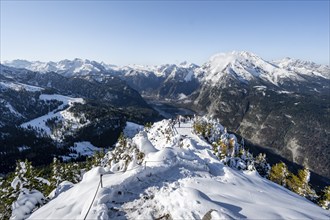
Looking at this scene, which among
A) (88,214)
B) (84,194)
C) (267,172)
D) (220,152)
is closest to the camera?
(88,214)

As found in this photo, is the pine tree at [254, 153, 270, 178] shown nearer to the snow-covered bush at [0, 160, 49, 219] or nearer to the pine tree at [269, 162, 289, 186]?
the pine tree at [269, 162, 289, 186]

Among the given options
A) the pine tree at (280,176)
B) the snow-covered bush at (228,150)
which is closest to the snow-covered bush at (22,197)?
the snow-covered bush at (228,150)

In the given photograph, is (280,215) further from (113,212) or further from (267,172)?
(267,172)

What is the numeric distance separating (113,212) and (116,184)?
373 cm

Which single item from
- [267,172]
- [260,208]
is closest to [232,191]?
[260,208]

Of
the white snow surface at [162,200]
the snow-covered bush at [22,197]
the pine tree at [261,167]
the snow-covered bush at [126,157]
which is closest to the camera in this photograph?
the white snow surface at [162,200]

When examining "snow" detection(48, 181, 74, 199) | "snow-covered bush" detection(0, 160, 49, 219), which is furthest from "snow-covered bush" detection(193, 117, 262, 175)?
"snow" detection(48, 181, 74, 199)

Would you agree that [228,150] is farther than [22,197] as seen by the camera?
Yes

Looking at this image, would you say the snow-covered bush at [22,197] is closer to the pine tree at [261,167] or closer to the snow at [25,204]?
the snow at [25,204]

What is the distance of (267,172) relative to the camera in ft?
311

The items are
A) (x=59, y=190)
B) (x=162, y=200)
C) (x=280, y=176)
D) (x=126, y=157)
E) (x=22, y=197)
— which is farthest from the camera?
(x=280, y=176)

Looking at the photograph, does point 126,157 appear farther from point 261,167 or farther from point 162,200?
point 261,167

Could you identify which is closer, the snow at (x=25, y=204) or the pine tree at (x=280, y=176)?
the snow at (x=25, y=204)

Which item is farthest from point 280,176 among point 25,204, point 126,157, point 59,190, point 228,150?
point 25,204
